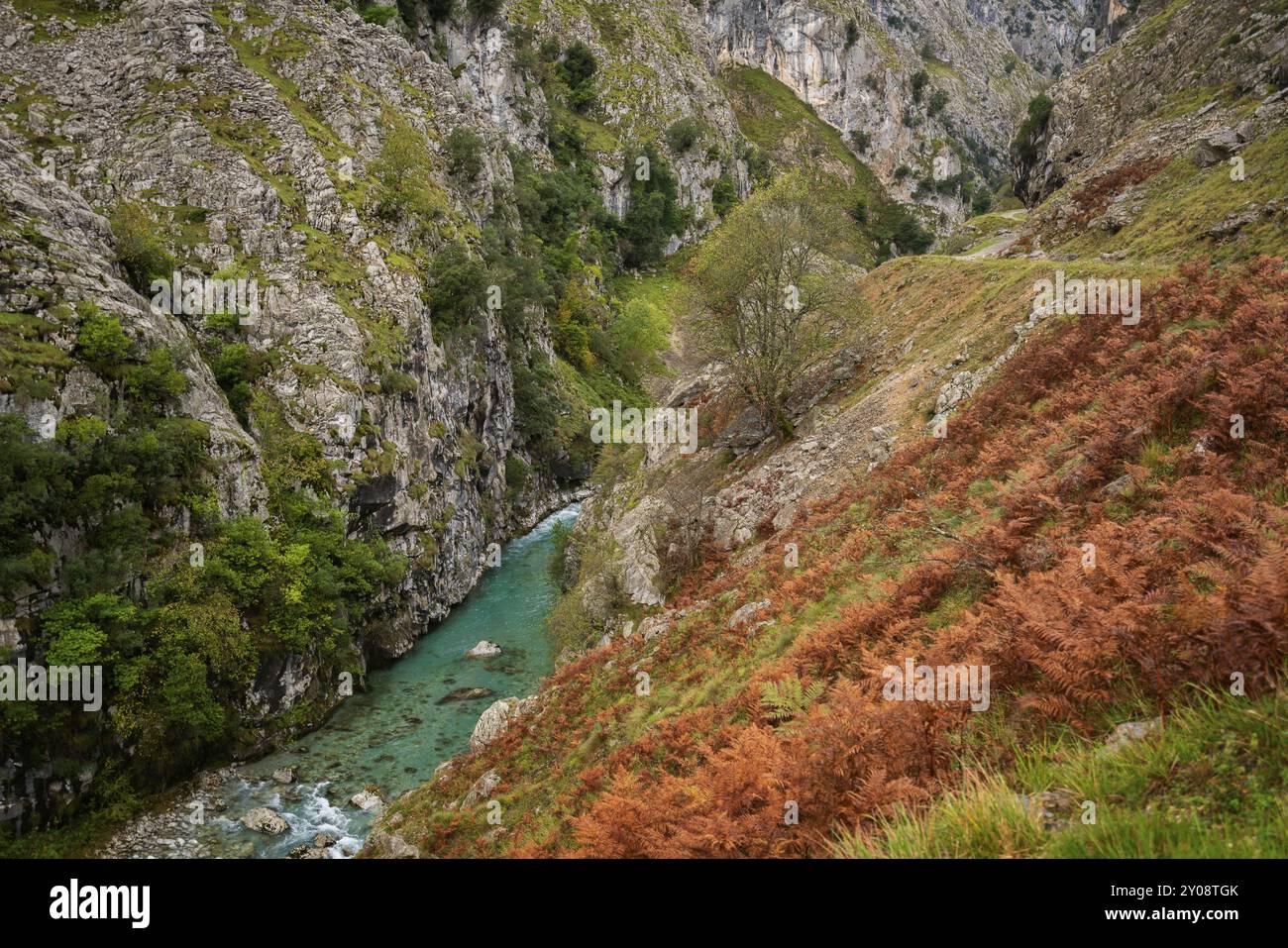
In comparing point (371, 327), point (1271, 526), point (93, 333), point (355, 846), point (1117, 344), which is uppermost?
point (371, 327)

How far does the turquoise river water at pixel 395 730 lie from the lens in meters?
22.5

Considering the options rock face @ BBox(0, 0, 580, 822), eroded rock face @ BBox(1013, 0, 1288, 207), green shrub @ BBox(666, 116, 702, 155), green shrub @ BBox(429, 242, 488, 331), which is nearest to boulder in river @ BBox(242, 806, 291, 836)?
rock face @ BBox(0, 0, 580, 822)

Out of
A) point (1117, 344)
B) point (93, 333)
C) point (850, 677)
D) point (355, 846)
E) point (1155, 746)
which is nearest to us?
point (1155, 746)

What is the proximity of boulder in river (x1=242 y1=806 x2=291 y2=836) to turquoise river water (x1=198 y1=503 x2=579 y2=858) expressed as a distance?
0.19m

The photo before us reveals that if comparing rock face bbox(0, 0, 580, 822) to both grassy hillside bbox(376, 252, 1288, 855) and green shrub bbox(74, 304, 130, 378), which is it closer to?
green shrub bbox(74, 304, 130, 378)

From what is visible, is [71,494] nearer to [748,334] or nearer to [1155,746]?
[748,334]

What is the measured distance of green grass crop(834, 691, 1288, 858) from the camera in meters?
3.65

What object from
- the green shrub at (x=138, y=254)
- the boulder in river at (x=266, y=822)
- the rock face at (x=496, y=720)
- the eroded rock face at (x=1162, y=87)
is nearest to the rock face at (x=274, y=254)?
the green shrub at (x=138, y=254)

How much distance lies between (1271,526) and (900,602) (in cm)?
504

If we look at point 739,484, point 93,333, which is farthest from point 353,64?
point 739,484

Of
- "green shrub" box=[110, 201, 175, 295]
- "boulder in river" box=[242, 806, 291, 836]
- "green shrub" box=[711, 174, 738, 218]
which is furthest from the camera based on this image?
"green shrub" box=[711, 174, 738, 218]

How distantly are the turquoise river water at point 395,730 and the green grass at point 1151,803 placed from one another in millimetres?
22791

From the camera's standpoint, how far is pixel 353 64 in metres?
53.3

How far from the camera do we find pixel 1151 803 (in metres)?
4.11
